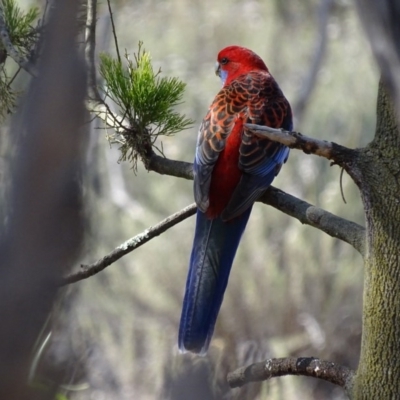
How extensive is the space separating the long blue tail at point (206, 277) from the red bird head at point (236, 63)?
1.08m

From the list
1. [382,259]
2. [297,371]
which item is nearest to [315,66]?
[297,371]

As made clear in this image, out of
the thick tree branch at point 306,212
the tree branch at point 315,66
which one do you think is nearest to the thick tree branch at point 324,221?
the thick tree branch at point 306,212

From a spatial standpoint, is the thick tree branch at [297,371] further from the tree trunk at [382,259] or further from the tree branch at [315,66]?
the tree branch at [315,66]

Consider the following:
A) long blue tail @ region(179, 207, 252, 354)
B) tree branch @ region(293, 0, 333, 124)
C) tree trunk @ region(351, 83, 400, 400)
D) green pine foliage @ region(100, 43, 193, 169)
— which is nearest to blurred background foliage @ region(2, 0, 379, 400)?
tree branch @ region(293, 0, 333, 124)

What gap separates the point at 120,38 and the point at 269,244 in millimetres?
3690

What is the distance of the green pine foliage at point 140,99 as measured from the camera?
2262mm

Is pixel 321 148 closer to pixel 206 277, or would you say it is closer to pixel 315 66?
pixel 206 277

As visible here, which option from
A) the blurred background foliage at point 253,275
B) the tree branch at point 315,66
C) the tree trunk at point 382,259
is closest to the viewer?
the tree trunk at point 382,259

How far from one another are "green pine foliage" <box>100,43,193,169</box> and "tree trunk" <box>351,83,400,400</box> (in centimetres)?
75

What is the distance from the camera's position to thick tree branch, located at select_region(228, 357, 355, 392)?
188cm

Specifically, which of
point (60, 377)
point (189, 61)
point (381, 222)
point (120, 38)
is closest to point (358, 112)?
point (189, 61)

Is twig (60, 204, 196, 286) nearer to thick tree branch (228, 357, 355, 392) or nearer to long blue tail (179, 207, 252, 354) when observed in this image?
long blue tail (179, 207, 252, 354)

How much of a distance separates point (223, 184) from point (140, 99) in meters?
0.62

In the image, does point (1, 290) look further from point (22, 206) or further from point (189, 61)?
point (189, 61)
